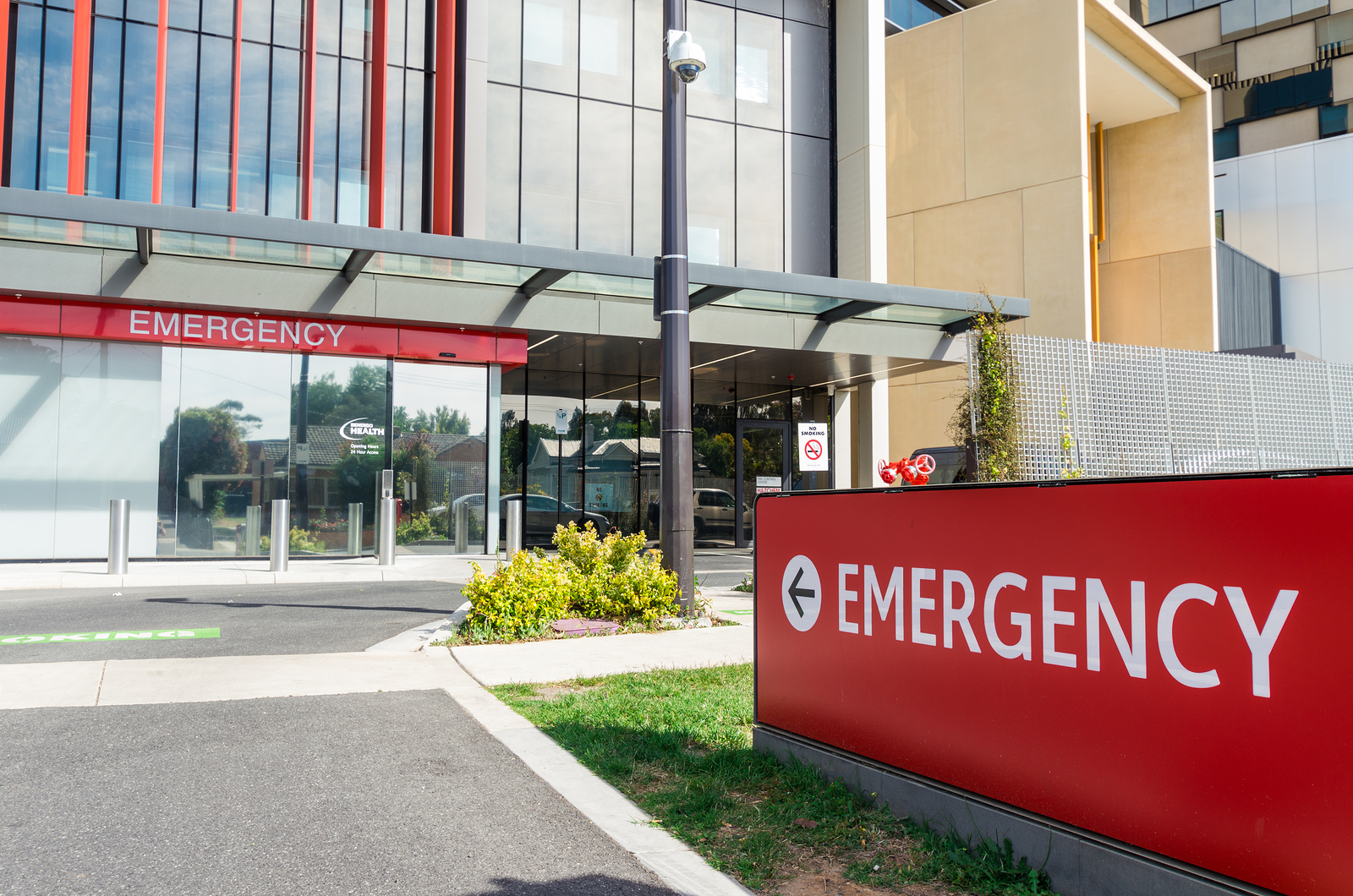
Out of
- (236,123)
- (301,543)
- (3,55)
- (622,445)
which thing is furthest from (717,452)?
(3,55)

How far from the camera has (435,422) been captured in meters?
17.4

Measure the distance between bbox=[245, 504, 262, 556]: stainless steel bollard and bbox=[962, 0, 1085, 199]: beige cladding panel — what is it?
18894 mm

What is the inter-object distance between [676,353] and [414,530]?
9555 mm

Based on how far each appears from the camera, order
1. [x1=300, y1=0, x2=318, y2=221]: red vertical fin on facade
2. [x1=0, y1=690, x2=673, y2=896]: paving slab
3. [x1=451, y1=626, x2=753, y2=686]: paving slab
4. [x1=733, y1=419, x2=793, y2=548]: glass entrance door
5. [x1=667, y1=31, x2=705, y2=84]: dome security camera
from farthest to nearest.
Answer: [x1=733, y1=419, x2=793, y2=548]: glass entrance door < [x1=300, y1=0, x2=318, y2=221]: red vertical fin on facade < [x1=667, y1=31, x2=705, y2=84]: dome security camera < [x1=451, y1=626, x2=753, y2=686]: paving slab < [x1=0, y1=690, x2=673, y2=896]: paving slab

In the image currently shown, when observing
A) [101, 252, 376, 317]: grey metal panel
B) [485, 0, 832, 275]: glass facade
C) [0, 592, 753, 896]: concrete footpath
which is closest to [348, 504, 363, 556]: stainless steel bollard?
[101, 252, 376, 317]: grey metal panel

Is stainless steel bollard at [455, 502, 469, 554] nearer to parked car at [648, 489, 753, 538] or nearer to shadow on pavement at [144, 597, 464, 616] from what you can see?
parked car at [648, 489, 753, 538]

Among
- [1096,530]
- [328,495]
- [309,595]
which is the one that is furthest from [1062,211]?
[1096,530]

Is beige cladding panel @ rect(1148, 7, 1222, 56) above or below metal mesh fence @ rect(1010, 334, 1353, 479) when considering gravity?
above

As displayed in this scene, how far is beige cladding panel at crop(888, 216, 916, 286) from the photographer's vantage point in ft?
86.1

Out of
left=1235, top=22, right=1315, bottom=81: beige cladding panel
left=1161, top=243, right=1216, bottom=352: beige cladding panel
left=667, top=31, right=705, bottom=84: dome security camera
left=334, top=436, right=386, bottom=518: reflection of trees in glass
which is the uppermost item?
left=1235, top=22, right=1315, bottom=81: beige cladding panel

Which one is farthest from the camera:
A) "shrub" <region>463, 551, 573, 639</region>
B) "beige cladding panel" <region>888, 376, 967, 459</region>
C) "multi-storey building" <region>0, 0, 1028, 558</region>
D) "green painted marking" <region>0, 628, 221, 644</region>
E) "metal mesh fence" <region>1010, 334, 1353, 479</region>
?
"beige cladding panel" <region>888, 376, 967, 459</region>

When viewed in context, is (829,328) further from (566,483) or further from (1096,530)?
(1096,530)

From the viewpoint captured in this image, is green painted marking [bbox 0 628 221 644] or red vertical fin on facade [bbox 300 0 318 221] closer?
green painted marking [bbox 0 628 221 644]

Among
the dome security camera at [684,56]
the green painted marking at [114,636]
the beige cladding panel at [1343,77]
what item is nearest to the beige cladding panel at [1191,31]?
the beige cladding panel at [1343,77]
